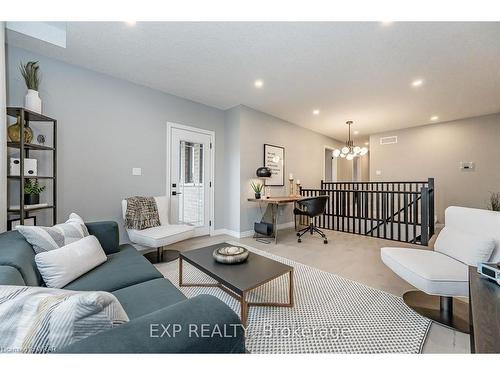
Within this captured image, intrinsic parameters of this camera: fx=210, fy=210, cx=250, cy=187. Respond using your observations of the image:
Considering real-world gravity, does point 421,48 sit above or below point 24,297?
above

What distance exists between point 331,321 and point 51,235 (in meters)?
2.07

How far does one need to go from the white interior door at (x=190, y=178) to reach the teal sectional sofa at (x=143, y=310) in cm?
203

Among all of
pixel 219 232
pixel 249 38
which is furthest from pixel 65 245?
pixel 219 232

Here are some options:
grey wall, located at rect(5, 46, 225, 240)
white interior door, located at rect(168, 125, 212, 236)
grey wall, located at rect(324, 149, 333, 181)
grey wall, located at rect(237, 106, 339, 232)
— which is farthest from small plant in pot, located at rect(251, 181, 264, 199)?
grey wall, located at rect(324, 149, 333, 181)

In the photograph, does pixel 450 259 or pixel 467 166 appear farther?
pixel 467 166

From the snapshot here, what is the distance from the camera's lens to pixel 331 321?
1.56 meters

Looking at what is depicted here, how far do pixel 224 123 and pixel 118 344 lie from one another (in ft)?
13.7

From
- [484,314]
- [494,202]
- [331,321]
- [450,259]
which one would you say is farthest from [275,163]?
[494,202]

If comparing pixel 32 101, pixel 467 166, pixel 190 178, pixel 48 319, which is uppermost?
pixel 32 101

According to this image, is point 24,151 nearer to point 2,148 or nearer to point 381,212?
point 2,148

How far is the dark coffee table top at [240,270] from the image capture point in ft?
4.70

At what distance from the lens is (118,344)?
1.80 feet

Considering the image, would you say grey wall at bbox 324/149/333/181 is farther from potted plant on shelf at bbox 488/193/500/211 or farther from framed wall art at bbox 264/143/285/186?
potted plant on shelf at bbox 488/193/500/211

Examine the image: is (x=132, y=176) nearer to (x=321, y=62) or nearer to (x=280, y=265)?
(x=280, y=265)
